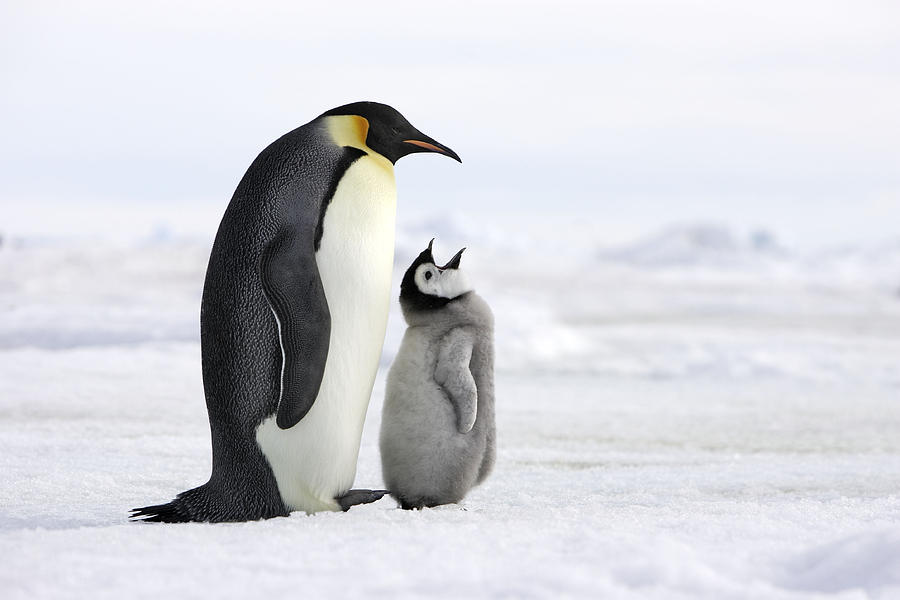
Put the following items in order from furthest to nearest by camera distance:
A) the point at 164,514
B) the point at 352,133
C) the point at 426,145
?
the point at 426,145 < the point at 352,133 < the point at 164,514

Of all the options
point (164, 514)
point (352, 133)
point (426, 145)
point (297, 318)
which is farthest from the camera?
point (426, 145)

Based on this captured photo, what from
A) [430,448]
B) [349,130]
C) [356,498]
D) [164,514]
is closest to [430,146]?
[349,130]

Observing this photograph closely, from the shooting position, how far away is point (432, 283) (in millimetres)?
2959

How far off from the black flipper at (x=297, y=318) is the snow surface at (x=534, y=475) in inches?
12.9

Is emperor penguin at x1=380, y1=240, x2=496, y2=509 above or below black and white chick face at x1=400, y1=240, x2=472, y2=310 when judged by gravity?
below

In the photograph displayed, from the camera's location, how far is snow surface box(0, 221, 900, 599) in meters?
1.89

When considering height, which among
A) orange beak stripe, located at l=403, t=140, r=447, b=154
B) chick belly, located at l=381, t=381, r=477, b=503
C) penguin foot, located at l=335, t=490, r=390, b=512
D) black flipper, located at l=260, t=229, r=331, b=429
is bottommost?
penguin foot, located at l=335, t=490, r=390, b=512

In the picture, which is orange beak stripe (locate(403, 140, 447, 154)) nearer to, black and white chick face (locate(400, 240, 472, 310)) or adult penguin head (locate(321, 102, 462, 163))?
adult penguin head (locate(321, 102, 462, 163))

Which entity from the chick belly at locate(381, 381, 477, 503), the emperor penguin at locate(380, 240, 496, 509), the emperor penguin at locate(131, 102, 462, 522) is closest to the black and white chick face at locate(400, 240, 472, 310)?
the emperor penguin at locate(380, 240, 496, 509)

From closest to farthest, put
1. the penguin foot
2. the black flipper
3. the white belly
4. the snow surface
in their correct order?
1. the snow surface
2. the black flipper
3. the white belly
4. the penguin foot

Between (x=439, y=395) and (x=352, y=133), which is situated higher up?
(x=352, y=133)

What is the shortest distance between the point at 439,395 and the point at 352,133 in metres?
0.78

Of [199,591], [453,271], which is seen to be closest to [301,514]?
[453,271]

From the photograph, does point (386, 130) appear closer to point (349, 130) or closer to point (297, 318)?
point (349, 130)
